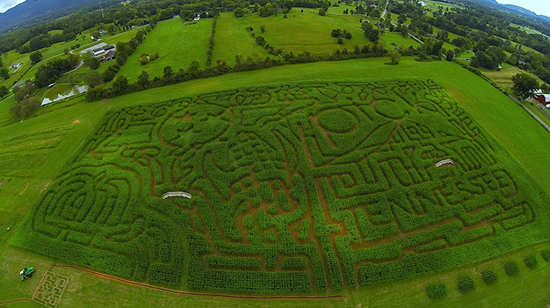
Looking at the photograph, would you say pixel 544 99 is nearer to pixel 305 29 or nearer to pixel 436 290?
pixel 436 290

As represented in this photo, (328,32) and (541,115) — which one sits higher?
(328,32)

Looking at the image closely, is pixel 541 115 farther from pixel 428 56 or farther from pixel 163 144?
pixel 163 144

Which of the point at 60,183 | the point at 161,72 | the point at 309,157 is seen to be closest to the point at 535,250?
the point at 309,157

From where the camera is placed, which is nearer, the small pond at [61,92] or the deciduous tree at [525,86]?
the deciduous tree at [525,86]

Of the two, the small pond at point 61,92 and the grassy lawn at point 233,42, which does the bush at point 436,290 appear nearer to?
the grassy lawn at point 233,42

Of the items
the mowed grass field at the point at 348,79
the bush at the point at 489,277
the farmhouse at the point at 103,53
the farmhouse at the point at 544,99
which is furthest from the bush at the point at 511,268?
the farmhouse at the point at 103,53

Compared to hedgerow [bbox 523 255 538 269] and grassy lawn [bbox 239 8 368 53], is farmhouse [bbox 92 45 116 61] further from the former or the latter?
hedgerow [bbox 523 255 538 269]
